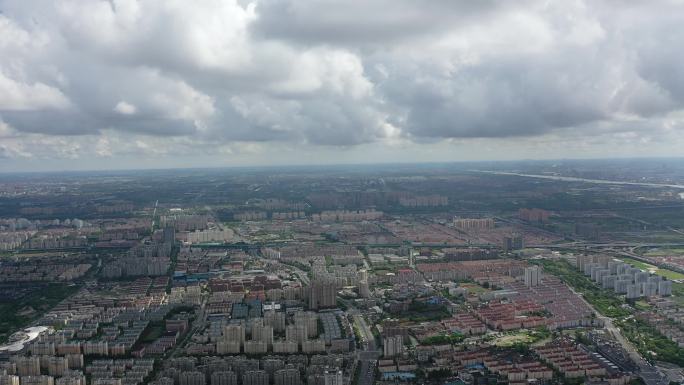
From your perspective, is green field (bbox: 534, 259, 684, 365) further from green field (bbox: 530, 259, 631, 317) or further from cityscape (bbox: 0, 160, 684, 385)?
cityscape (bbox: 0, 160, 684, 385)


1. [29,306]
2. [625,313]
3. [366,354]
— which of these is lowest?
[29,306]

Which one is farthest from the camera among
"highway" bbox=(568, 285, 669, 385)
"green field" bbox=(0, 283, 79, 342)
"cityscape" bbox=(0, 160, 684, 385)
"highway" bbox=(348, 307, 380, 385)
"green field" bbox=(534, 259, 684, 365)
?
"green field" bbox=(0, 283, 79, 342)

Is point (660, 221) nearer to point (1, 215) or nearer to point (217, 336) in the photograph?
point (217, 336)

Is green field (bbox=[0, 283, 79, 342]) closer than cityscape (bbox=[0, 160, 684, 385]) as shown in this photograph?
No

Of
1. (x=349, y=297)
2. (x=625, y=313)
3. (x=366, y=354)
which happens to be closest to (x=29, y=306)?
(x=349, y=297)

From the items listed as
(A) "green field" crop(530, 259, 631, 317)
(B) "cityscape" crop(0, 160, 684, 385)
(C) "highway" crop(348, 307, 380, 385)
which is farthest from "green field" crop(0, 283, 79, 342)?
→ (A) "green field" crop(530, 259, 631, 317)

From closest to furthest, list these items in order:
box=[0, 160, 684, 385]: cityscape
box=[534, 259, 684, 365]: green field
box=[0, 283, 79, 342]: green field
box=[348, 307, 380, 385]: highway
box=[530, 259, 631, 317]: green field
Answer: box=[348, 307, 380, 385]: highway, box=[0, 160, 684, 385]: cityscape, box=[534, 259, 684, 365]: green field, box=[0, 283, 79, 342]: green field, box=[530, 259, 631, 317]: green field

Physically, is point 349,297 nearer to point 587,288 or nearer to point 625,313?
point 587,288

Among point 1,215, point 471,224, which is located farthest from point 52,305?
point 1,215

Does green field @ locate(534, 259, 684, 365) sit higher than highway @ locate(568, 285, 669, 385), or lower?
higher

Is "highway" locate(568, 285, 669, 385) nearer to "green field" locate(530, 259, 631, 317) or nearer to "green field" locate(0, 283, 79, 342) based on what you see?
"green field" locate(530, 259, 631, 317)

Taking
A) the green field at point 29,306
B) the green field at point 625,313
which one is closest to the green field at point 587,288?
the green field at point 625,313

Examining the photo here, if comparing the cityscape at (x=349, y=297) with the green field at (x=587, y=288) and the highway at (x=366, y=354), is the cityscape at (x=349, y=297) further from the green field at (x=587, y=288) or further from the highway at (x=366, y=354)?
the green field at (x=587, y=288)

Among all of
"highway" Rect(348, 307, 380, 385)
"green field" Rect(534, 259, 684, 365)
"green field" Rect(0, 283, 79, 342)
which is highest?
"green field" Rect(534, 259, 684, 365)
